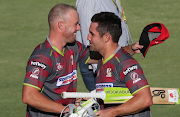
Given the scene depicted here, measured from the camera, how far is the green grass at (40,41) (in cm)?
708

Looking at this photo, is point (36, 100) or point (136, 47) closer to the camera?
point (36, 100)

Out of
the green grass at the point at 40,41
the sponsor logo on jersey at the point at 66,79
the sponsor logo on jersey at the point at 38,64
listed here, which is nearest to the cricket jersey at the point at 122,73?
the sponsor logo on jersey at the point at 66,79

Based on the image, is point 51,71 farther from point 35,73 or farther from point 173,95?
point 173,95

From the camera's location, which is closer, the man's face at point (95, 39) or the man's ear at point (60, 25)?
the man's face at point (95, 39)

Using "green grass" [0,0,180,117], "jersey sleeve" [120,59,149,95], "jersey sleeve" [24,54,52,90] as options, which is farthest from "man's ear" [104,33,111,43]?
"green grass" [0,0,180,117]

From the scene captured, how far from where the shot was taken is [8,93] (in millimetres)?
7195

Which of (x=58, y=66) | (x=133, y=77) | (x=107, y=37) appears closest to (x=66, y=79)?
(x=58, y=66)

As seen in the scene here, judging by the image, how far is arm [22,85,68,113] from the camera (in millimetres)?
3688

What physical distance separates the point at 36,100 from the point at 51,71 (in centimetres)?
47

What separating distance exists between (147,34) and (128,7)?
24.2 feet

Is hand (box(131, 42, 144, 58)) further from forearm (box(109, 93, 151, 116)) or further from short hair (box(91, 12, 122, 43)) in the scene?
forearm (box(109, 93, 151, 116))

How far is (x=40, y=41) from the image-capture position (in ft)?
31.4

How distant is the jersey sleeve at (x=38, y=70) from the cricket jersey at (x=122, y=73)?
2.14 feet

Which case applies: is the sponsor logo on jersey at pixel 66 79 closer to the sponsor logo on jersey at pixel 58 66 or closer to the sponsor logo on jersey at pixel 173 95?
the sponsor logo on jersey at pixel 58 66
